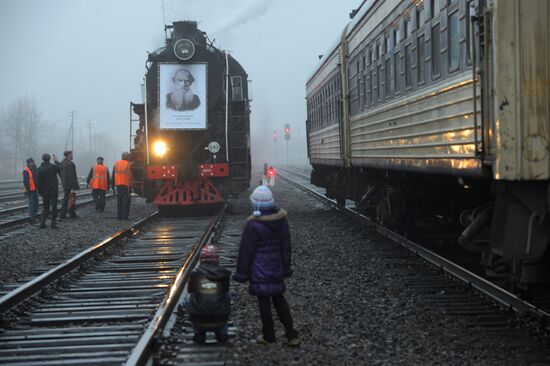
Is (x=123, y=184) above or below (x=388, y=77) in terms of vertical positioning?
below

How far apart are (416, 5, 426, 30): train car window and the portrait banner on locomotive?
938 centimetres

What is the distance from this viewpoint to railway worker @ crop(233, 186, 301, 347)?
5.65 metres

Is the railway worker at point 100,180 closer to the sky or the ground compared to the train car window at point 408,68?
closer to the ground

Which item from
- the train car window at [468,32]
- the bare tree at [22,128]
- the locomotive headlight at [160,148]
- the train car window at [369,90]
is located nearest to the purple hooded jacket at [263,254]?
the train car window at [468,32]

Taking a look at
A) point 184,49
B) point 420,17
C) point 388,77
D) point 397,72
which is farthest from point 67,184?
point 420,17

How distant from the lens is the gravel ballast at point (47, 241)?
10.2 m

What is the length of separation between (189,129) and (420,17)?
968cm

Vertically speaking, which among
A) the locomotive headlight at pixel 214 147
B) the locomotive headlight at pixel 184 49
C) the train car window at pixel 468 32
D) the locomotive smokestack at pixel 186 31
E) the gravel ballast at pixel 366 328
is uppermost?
the locomotive smokestack at pixel 186 31

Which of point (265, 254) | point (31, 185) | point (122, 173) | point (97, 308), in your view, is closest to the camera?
point (265, 254)

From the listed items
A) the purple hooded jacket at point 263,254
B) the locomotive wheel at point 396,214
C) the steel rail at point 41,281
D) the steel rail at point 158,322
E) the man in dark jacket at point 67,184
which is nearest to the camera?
the steel rail at point 158,322

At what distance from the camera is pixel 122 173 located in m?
17.1

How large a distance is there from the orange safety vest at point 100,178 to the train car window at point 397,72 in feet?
37.3

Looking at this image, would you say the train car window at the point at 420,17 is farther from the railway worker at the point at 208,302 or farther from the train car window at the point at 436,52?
the railway worker at the point at 208,302

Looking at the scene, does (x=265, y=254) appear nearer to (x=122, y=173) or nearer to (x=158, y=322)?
(x=158, y=322)
